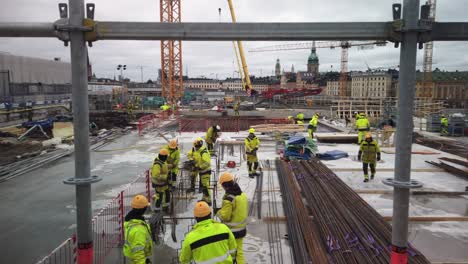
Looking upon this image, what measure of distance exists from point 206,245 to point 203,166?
17.5ft

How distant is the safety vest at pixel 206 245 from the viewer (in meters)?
3.68

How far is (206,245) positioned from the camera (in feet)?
12.1

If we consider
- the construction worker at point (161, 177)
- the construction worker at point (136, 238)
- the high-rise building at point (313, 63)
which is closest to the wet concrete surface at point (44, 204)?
the construction worker at point (161, 177)

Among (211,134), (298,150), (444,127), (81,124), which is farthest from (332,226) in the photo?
(444,127)

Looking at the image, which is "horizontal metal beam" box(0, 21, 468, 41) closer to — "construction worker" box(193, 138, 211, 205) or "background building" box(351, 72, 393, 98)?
"construction worker" box(193, 138, 211, 205)

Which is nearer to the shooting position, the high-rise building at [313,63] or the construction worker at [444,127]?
the construction worker at [444,127]

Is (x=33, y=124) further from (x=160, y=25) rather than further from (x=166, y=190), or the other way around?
(x=160, y=25)

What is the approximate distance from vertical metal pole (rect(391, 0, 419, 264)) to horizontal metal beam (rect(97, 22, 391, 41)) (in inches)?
12.3

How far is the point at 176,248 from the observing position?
6.89m

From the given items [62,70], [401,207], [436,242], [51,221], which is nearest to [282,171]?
[436,242]

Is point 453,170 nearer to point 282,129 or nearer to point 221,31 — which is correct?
point 282,129

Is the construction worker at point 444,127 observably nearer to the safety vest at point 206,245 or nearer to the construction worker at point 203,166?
the construction worker at point 203,166

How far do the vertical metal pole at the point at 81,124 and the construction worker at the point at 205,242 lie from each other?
140 centimetres

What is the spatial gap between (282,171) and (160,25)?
30.2 ft
